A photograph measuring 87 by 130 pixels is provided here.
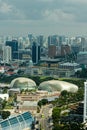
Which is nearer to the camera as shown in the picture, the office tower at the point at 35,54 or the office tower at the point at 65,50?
A: the office tower at the point at 35,54

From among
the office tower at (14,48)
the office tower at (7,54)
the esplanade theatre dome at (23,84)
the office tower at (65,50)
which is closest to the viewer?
the esplanade theatre dome at (23,84)

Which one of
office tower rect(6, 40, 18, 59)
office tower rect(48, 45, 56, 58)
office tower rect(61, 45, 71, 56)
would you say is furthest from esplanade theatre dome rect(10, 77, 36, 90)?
office tower rect(6, 40, 18, 59)

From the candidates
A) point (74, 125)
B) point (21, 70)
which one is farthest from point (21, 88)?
point (74, 125)

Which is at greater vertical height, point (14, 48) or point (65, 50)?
point (14, 48)

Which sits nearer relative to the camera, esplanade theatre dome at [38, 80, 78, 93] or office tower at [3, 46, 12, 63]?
esplanade theatre dome at [38, 80, 78, 93]

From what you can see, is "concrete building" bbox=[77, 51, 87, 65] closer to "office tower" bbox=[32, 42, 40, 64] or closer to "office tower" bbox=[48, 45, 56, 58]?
"office tower" bbox=[32, 42, 40, 64]

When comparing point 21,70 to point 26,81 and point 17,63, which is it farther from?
point 26,81

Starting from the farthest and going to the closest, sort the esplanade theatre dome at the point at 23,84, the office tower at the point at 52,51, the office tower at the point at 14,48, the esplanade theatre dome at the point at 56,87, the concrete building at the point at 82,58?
the office tower at the point at 14,48
the office tower at the point at 52,51
the concrete building at the point at 82,58
the esplanade theatre dome at the point at 23,84
the esplanade theatre dome at the point at 56,87

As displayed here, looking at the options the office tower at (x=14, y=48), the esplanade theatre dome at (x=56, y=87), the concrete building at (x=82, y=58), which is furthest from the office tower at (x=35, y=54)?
the esplanade theatre dome at (x=56, y=87)

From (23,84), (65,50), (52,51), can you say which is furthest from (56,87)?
(65,50)

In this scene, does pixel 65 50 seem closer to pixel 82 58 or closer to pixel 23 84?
pixel 82 58

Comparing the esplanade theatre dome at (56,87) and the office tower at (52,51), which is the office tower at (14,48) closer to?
the office tower at (52,51)
